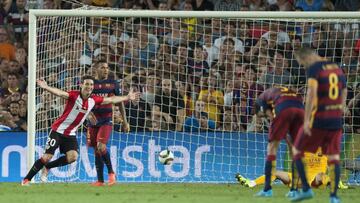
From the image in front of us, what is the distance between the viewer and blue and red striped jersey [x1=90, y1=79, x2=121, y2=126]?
53.8ft

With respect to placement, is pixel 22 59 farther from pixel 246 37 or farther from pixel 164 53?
pixel 246 37

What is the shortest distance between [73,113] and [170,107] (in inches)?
91.9

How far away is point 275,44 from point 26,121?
4.51 meters

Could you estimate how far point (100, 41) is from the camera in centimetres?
1817

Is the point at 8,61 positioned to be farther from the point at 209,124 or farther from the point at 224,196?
the point at 224,196

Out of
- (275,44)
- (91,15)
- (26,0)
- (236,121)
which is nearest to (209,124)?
(236,121)

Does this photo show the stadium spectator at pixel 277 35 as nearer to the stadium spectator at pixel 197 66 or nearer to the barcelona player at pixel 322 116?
the stadium spectator at pixel 197 66

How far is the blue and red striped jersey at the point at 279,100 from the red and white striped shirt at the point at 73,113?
3.24 meters

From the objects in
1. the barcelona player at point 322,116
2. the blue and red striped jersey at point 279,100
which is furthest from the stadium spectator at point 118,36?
the barcelona player at point 322,116

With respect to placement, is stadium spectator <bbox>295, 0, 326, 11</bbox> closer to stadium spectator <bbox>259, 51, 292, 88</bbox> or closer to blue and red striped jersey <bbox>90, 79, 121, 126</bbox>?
stadium spectator <bbox>259, 51, 292, 88</bbox>

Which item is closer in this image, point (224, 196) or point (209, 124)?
point (224, 196)

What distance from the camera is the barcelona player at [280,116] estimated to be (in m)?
13.2

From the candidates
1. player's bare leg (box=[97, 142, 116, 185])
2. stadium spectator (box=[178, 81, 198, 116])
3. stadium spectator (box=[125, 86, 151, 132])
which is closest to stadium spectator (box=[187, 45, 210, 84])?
stadium spectator (box=[178, 81, 198, 116])

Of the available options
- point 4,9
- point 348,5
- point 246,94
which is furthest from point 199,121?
point 4,9
